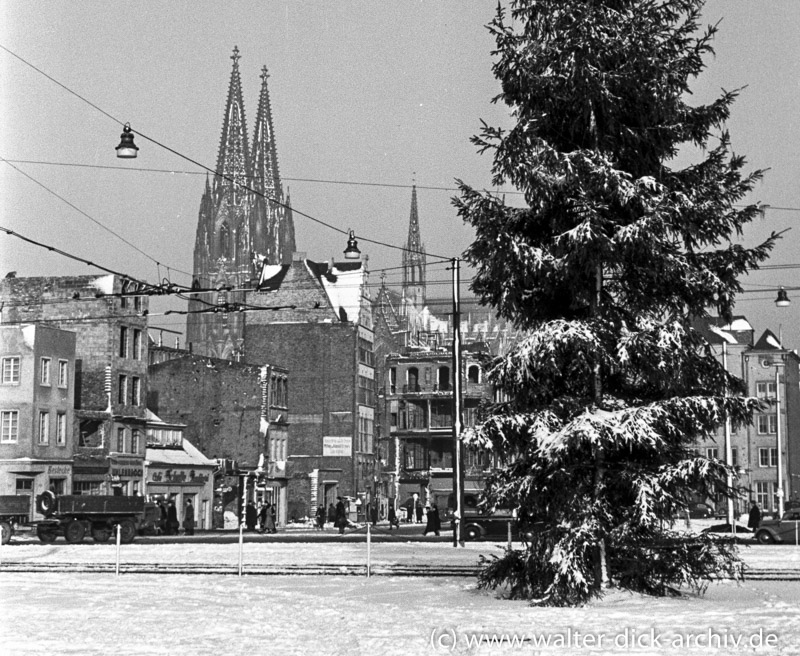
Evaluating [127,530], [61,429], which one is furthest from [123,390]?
[127,530]

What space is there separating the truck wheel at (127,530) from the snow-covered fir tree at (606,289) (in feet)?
85.9

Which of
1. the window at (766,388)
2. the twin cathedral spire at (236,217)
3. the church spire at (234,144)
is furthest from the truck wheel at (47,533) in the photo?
the church spire at (234,144)

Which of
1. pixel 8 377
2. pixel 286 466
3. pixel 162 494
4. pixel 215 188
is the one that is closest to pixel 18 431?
pixel 8 377

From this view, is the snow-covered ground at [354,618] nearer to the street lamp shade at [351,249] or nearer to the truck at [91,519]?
the street lamp shade at [351,249]

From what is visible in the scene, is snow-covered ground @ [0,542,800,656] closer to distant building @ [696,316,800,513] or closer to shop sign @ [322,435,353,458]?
shop sign @ [322,435,353,458]

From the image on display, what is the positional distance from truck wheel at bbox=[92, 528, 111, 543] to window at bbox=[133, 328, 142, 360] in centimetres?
2316

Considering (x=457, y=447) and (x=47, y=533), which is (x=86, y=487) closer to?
(x=47, y=533)

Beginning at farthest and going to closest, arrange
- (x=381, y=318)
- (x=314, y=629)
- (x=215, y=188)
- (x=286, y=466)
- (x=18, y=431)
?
(x=215, y=188) → (x=381, y=318) → (x=286, y=466) → (x=18, y=431) → (x=314, y=629)

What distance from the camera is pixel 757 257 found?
69.4ft

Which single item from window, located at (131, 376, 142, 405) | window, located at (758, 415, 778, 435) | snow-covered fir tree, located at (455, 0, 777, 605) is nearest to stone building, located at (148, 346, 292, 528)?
window, located at (131, 376, 142, 405)

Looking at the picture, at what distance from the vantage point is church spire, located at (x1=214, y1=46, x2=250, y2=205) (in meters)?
176

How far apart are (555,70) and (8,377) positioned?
4436 cm

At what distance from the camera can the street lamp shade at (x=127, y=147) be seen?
1139 inches

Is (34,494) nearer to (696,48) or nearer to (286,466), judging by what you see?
(286,466)
